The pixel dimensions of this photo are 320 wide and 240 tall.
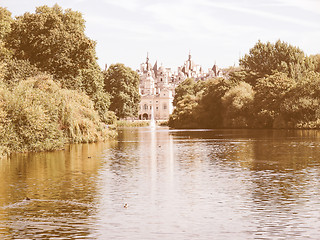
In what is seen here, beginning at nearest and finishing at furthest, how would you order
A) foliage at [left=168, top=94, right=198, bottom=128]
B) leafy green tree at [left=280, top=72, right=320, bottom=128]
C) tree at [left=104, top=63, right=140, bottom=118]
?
leafy green tree at [left=280, top=72, right=320, bottom=128] < foliage at [left=168, top=94, right=198, bottom=128] < tree at [left=104, top=63, right=140, bottom=118]

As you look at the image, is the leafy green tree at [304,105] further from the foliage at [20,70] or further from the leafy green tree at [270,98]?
the foliage at [20,70]

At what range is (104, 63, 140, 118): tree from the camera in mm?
136000

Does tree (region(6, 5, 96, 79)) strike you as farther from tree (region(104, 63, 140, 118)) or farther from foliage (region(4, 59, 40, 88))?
tree (region(104, 63, 140, 118))

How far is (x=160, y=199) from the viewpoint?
1903cm

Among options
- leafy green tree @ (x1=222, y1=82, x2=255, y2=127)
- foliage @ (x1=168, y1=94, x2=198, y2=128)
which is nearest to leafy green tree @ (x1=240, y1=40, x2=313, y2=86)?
leafy green tree @ (x1=222, y1=82, x2=255, y2=127)

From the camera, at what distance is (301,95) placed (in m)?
84.8

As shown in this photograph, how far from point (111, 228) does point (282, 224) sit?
4414mm

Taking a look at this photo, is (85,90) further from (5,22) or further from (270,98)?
(270,98)

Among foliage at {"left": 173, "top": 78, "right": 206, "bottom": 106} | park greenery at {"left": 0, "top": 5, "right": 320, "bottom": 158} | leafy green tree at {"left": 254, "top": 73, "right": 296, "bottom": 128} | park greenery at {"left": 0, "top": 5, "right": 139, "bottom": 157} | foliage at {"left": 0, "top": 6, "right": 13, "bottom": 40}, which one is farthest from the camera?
foliage at {"left": 173, "top": 78, "right": 206, "bottom": 106}

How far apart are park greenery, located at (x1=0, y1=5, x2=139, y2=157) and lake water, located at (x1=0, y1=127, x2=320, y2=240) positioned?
3.85 meters

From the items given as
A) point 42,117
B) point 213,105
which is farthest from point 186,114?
point 42,117

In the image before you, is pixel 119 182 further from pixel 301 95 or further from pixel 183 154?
pixel 301 95

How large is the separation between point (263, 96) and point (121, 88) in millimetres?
53123

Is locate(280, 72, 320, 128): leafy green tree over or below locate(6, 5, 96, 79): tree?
below
